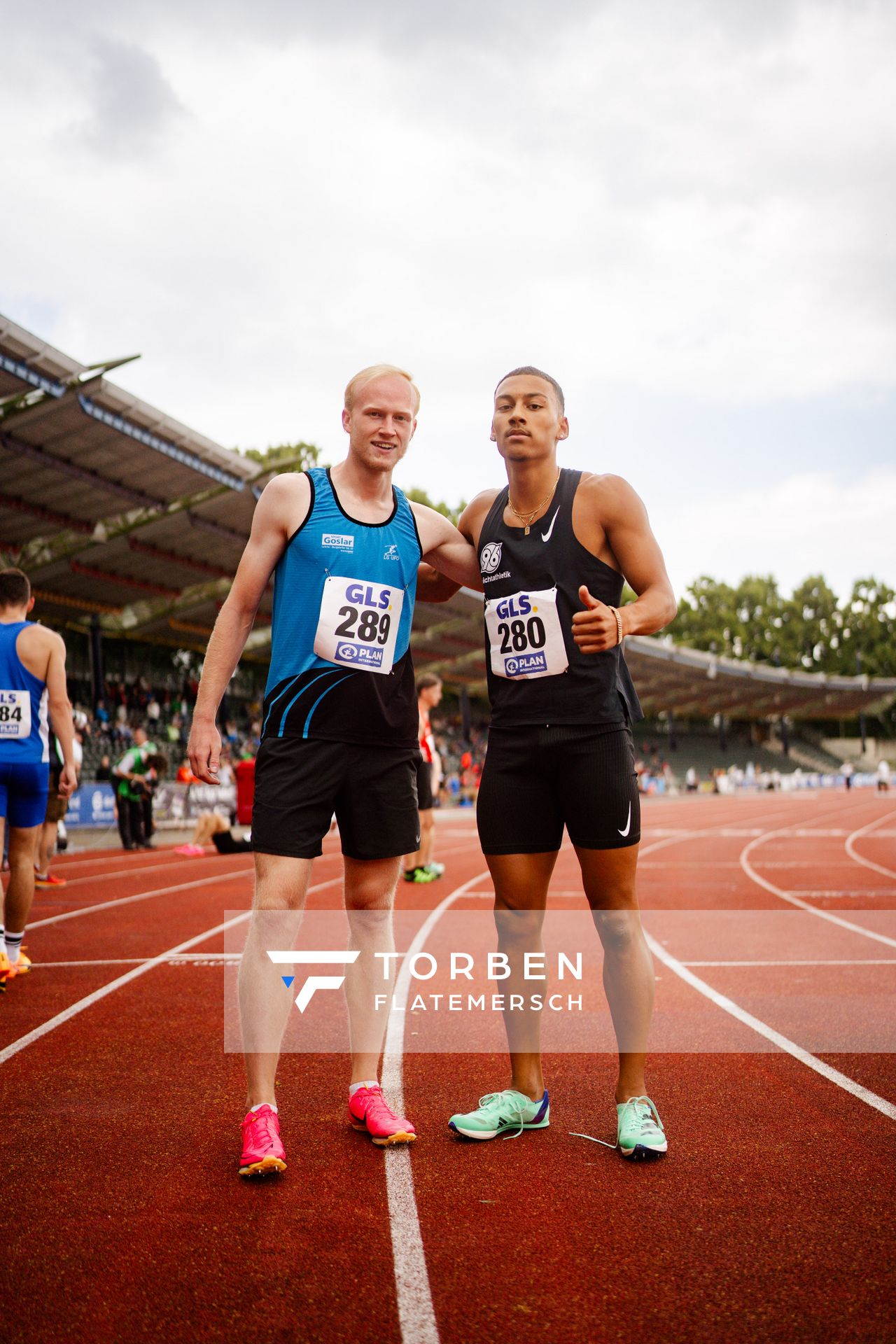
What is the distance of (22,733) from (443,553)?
2883 mm

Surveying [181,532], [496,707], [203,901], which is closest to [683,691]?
[181,532]

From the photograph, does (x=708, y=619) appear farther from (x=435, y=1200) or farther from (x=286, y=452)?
(x=435, y=1200)

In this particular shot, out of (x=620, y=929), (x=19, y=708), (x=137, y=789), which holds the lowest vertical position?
(x=620, y=929)

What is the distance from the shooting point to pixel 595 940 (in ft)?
21.8

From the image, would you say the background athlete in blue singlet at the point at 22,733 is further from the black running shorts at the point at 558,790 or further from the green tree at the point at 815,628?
the green tree at the point at 815,628

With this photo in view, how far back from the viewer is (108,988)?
5.20m

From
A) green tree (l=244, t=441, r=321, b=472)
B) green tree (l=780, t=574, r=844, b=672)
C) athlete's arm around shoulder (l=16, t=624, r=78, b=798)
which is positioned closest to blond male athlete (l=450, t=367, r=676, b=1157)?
athlete's arm around shoulder (l=16, t=624, r=78, b=798)

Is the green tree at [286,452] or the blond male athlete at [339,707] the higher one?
the green tree at [286,452]

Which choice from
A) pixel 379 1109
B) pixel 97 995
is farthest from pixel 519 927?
pixel 97 995

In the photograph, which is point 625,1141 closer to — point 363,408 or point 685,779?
point 363,408

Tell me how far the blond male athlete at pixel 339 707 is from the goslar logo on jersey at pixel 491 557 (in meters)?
0.22

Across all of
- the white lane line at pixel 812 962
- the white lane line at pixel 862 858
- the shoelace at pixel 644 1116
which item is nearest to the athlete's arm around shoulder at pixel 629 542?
the shoelace at pixel 644 1116

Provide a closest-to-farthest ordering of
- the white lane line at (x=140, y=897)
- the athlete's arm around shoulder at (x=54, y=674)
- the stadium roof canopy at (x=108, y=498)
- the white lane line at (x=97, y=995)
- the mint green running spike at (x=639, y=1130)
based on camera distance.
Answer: the mint green running spike at (x=639, y=1130) < the white lane line at (x=97, y=995) < the athlete's arm around shoulder at (x=54, y=674) < the white lane line at (x=140, y=897) < the stadium roof canopy at (x=108, y=498)

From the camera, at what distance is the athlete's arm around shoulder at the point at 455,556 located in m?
3.32
